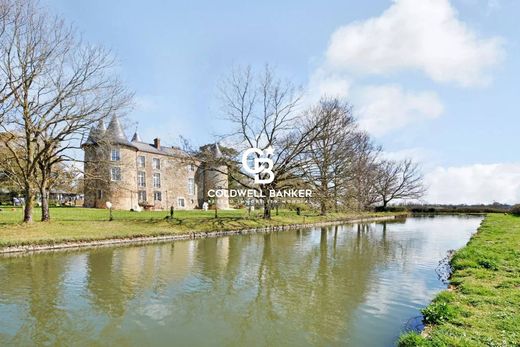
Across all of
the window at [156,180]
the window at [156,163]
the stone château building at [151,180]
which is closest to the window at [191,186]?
the stone château building at [151,180]

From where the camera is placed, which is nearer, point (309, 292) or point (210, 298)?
point (210, 298)

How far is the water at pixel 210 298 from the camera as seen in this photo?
5391mm

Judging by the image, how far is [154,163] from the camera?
39.7 m

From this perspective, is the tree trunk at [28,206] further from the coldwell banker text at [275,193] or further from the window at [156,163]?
the window at [156,163]

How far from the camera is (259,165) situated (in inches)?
1008

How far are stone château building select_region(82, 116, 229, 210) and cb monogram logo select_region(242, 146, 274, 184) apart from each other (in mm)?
2178

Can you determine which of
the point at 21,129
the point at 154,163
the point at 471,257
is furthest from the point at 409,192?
the point at 21,129

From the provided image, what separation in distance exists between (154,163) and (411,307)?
3631 cm

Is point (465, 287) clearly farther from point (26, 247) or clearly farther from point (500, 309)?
point (26, 247)

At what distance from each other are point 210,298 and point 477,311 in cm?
488

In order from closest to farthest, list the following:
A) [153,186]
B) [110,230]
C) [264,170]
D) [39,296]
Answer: [39,296], [110,230], [264,170], [153,186]

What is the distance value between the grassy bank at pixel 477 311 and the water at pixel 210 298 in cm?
61

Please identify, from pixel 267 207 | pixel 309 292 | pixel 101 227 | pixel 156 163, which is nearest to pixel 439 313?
pixel 309 292

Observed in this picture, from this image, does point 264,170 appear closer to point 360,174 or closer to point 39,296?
point 360,174
